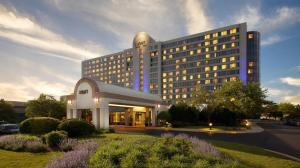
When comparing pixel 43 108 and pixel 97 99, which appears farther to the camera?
pixel 43 108

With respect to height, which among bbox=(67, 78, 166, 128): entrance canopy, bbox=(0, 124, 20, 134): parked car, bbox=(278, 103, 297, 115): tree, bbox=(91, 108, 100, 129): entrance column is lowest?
bbox=(278, 103, 297, 115): tree

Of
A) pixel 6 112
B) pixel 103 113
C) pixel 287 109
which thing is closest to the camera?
pixel 103 113

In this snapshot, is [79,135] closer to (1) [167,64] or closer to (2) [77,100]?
(2) [77,100]

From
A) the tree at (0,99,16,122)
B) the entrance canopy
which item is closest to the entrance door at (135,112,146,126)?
the entrance canopy

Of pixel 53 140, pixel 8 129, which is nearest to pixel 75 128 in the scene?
pixel 53 140

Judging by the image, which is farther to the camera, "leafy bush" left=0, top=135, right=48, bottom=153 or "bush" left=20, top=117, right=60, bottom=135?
"bush" left=20, top=117, right=60, bottom=135

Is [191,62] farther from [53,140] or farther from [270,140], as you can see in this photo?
[53,140]

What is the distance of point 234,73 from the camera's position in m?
98.9

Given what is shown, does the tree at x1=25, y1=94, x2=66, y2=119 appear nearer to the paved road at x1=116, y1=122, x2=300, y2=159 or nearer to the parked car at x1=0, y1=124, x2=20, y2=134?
the parked car at x1=0, y1=124, x2=20, y2=134

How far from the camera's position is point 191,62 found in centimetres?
11431

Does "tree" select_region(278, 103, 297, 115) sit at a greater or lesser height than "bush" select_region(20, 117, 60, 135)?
lesser

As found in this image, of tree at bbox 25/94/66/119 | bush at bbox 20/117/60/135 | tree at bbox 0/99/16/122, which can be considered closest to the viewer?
bush at bbox 20/117/60/135

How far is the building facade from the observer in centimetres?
9984

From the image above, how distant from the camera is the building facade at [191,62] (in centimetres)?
9984
